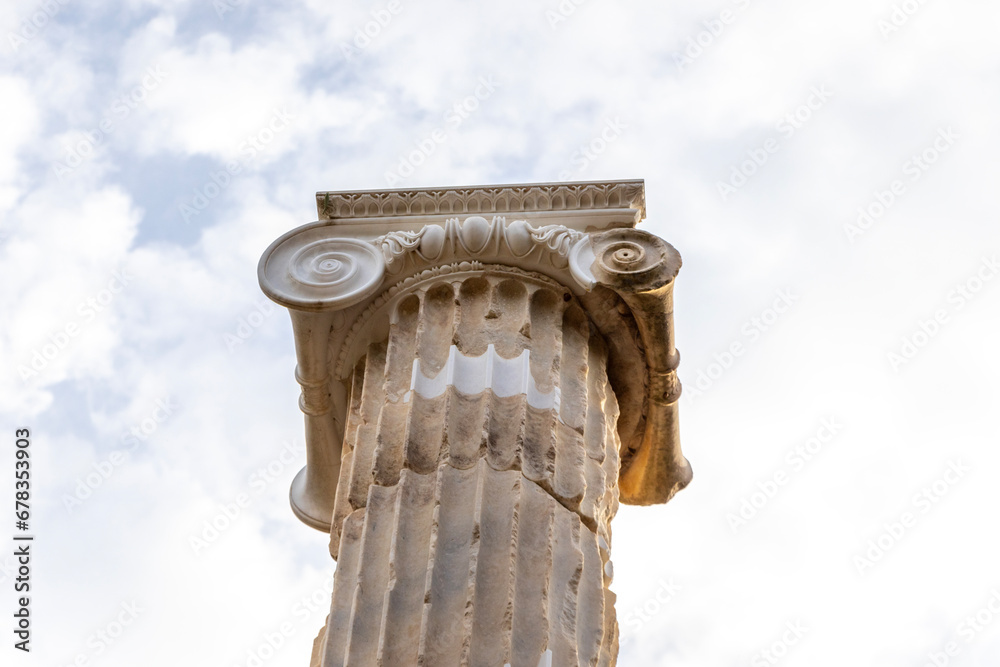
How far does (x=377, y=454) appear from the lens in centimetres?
781

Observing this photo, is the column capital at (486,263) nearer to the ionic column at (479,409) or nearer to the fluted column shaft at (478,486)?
the ionic column at (479,409)

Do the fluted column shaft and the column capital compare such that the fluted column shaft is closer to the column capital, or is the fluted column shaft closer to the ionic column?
the ionic column

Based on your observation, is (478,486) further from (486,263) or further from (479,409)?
(486,263)

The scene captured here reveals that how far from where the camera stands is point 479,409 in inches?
315

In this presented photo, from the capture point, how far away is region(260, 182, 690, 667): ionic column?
680 cm

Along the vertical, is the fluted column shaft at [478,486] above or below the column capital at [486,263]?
below

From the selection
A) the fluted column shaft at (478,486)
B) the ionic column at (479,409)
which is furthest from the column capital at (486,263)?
the fluted column shaft at (478,486)

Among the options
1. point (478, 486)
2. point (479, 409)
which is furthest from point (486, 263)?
point (478, 486)

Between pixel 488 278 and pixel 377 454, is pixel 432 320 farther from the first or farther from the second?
pixel 377 454

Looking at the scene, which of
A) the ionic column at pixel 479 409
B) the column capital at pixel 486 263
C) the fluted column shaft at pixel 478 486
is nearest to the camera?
the fluted column shaft at pixel 478 486

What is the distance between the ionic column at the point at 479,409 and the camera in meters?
6.80

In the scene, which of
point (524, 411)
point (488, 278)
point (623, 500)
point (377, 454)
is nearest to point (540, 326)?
point (488, 278)

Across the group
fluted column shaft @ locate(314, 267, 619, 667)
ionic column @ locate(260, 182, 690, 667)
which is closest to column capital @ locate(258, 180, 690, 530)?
ionic column @ locate(260, 182, 690, 667)

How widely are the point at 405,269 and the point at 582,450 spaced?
225 centimetres
